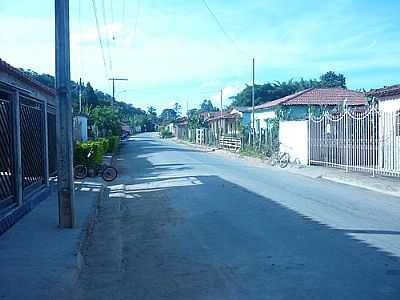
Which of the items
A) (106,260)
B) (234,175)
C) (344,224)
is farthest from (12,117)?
(234,175)

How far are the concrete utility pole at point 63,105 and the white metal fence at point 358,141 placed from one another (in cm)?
1222

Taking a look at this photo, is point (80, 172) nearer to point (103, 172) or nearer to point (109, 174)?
point (103, 172)

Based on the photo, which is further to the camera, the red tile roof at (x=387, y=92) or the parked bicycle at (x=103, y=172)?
the parked bicycle at (x=103, y=172)

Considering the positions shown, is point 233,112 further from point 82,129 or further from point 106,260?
point 106,260

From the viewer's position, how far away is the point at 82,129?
34.6 m

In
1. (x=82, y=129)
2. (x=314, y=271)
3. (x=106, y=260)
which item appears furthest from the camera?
(x=82, y=129)

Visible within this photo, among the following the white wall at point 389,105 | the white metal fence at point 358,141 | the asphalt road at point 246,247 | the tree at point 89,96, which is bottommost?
the asphalt road at point 246,247

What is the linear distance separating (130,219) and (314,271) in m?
5.59

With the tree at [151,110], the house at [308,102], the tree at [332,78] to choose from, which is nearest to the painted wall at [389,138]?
the house at [308,102]

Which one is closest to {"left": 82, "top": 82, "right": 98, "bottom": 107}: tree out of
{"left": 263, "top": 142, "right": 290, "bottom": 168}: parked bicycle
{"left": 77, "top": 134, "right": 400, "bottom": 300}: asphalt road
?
{"left": 263, "top": 142, "right": 290, "bottom": 168}: parked bicycle

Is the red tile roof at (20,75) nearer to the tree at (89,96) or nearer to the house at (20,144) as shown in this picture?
the house at (20,144)

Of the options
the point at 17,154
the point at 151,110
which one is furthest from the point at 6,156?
the point at 151,110

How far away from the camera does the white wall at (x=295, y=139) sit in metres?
26.0

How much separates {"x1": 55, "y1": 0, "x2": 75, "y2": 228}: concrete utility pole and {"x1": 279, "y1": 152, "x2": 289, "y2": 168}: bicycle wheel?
58.9 ft
